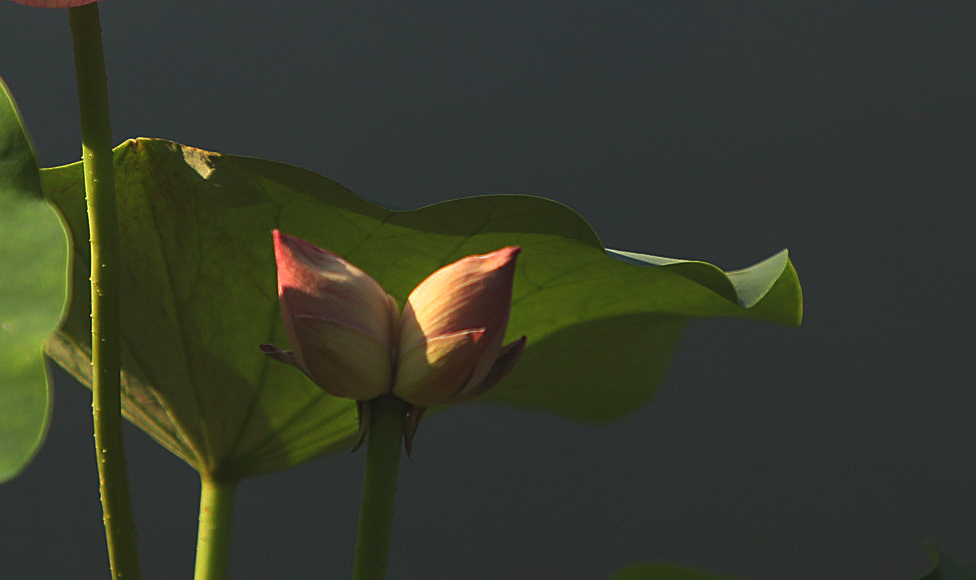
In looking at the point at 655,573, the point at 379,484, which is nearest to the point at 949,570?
the point at 655,573

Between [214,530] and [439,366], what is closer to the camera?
[439,366]

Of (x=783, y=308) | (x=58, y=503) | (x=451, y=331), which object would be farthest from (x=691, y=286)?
(x=58, y=503)

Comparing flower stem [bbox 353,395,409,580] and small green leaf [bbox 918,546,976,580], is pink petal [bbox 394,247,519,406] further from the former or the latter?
small green leaf [bbox 918,546,976,580]

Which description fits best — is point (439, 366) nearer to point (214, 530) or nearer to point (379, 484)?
point (379, 484)

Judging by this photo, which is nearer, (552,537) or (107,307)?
(107,307)

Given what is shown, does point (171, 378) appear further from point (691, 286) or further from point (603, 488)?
point (603, 488)
